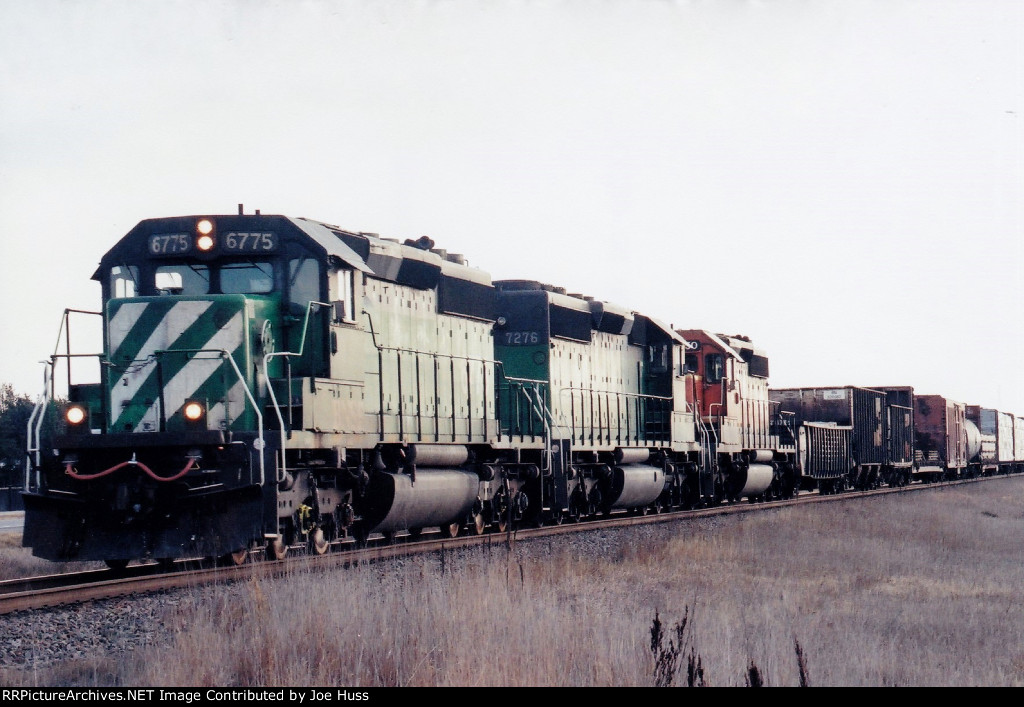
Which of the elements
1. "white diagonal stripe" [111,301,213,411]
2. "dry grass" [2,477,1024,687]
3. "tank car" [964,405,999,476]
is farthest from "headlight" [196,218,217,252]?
"tank car" [964,405,999,476]

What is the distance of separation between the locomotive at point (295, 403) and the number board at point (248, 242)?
0.02 meters

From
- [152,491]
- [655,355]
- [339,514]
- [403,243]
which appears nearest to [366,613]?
[152,491]

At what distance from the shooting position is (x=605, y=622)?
8.00 metres

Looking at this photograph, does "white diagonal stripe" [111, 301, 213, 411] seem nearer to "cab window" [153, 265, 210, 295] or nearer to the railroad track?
"cab window" [153, 265, 210, 295]

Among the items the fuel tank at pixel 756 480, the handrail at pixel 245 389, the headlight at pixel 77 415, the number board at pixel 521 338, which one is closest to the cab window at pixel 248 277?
the handrail at pixel 245 389

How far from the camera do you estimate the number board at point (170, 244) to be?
1173 cm

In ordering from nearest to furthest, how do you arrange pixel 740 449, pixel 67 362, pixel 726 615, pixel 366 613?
pixel 366 613
pixel 726 615
pixel 67 362
pixel 740 449

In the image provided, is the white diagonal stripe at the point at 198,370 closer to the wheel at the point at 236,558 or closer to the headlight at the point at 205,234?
the headlight at the point at 205,234

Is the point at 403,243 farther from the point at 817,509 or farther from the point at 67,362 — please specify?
the point at 817,509

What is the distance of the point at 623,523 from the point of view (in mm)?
17781

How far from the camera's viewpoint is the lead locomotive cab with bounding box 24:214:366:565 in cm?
1073

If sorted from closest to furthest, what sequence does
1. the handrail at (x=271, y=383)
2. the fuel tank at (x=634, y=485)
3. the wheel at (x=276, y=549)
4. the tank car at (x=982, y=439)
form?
the handrail at (x=271, y=383) < the wheel at (x=276, y=549) < the fuel tank at (x=634, y=485) < the tank car at (x=982, y=439)

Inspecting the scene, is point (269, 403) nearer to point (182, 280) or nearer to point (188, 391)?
point (188, 391)

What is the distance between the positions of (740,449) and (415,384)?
1335cm
